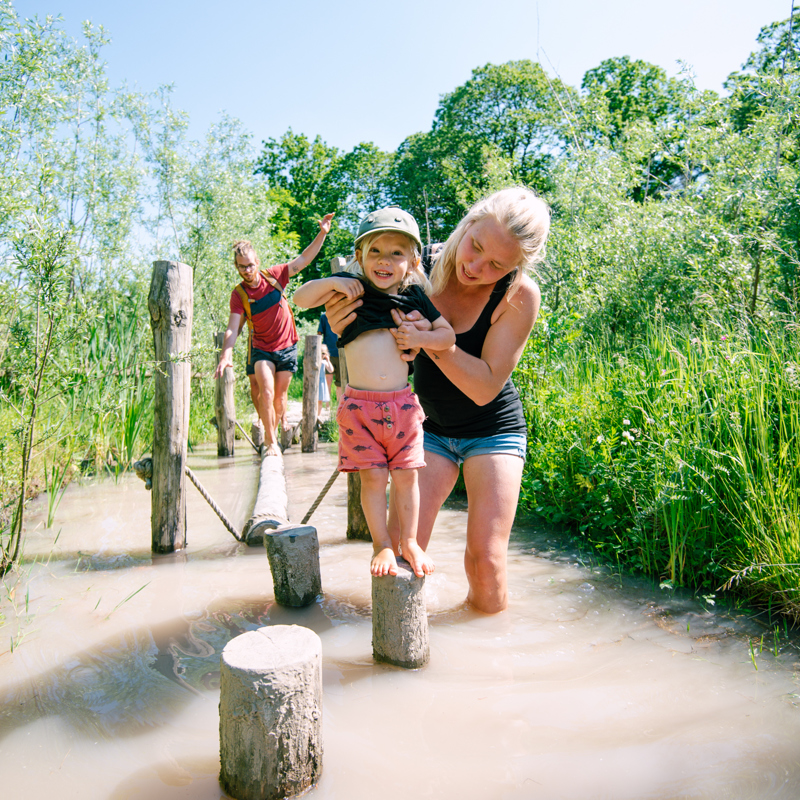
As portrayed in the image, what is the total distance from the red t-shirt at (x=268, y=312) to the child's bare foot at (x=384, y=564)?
415 centimetres

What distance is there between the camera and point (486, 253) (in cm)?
266

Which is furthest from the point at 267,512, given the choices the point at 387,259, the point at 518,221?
the point at 518,221

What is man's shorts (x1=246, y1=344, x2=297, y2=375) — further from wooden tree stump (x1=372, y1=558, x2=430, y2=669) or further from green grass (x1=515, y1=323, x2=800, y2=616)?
wooden tree stump (x1=372, y1=558, x2=430, y2=669)

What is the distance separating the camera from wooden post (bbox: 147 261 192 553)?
3990 mm

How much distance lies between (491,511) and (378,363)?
0.92m

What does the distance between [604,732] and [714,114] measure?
716 cm

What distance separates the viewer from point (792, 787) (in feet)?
5.86

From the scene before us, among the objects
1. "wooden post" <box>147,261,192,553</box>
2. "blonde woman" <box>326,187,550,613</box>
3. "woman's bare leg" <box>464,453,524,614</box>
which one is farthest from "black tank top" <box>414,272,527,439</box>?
"wooden post" <box>147,261,192,553</box>

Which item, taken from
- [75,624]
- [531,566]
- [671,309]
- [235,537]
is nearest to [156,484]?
[235,537]

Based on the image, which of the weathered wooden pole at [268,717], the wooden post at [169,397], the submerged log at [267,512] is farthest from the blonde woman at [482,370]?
the wooden post at [169,397]

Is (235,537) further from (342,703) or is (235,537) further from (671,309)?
(671,309)

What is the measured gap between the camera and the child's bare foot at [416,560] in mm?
2387

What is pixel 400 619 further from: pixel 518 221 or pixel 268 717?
pixel 518 221

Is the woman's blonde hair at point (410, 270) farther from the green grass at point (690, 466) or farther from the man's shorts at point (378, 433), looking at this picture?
the green grass at point (690, 466)
